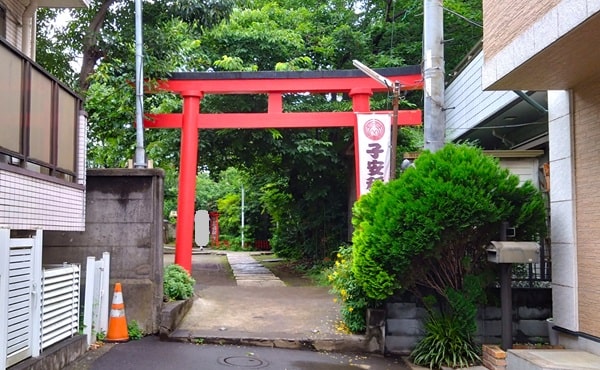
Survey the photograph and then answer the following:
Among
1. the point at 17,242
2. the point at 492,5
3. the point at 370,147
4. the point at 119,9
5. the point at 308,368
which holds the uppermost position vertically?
the point at 119,9

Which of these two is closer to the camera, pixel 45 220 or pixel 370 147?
pixel 45 220

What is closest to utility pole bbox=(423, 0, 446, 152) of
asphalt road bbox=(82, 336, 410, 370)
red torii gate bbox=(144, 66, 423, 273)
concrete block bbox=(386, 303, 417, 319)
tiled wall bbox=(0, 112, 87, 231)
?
concrete block bbox=(386, 303, 417, 319)

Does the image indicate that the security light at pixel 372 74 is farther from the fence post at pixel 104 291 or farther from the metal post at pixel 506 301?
the fence post at pixel 104 291

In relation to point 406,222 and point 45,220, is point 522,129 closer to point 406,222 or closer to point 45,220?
point 406,222

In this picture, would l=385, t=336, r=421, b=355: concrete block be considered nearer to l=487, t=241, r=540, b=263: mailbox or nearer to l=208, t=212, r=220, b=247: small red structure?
l=487, t=241, r=540, b=263: mailbox

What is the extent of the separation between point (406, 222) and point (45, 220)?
4.46 meters

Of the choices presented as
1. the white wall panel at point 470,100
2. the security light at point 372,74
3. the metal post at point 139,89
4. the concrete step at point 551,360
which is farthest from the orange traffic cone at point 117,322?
the white wall panel at point 470,100

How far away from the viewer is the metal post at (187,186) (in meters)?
11.5

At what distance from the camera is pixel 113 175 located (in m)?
8.72

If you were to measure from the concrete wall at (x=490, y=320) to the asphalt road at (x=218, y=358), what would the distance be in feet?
1.14

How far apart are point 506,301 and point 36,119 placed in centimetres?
635

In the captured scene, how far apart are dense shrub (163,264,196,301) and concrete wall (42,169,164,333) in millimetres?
770

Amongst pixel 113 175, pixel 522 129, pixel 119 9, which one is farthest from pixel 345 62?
pixel 113 175

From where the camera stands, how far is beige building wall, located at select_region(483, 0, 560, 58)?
5762 mm
